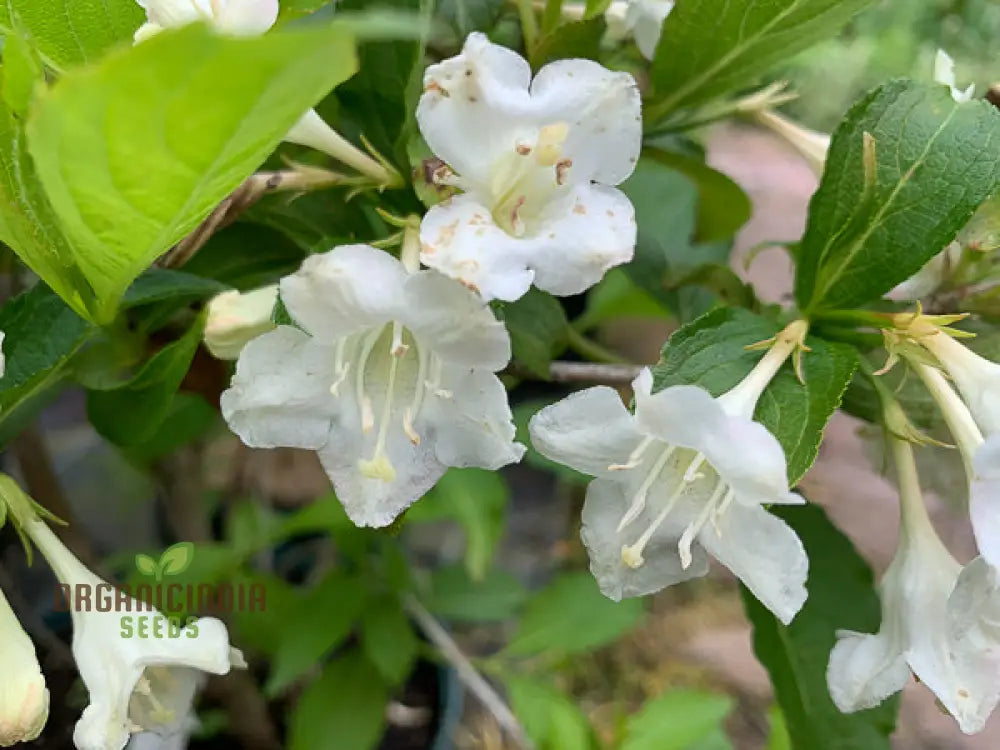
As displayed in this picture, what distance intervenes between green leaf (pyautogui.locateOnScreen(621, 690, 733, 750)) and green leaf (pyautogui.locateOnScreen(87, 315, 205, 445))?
519 mm

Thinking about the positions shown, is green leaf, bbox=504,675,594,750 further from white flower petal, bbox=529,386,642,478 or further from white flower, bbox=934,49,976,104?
white flower, bbox=934,49,976,104

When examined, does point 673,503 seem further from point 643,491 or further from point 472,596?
point 472,596

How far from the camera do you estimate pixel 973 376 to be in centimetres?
43

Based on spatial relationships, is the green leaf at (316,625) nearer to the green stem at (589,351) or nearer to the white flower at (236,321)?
the green stem at (589,351)

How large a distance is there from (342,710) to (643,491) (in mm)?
657

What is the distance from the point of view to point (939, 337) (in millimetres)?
444

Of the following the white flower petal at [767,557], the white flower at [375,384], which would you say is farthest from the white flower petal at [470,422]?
the white flower petal at [767,557]

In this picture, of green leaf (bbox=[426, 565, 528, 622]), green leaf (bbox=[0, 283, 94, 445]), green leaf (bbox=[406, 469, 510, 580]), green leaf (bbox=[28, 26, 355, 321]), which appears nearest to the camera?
green leaf (bbox=[28, 26, 355, 321])

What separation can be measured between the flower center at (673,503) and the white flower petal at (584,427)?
0.01 meters

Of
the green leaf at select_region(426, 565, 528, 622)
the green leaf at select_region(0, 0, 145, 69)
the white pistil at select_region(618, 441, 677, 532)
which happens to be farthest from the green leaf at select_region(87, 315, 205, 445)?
the green leaf at select_region(426, 565, 528, 622)

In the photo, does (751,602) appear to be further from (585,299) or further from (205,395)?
(585,299)

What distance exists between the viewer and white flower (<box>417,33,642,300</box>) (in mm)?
377

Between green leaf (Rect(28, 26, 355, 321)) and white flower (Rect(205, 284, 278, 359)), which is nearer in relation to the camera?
green leaf (Rect(28, 26, 355, 321))

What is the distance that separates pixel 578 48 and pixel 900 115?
18 centimetres
